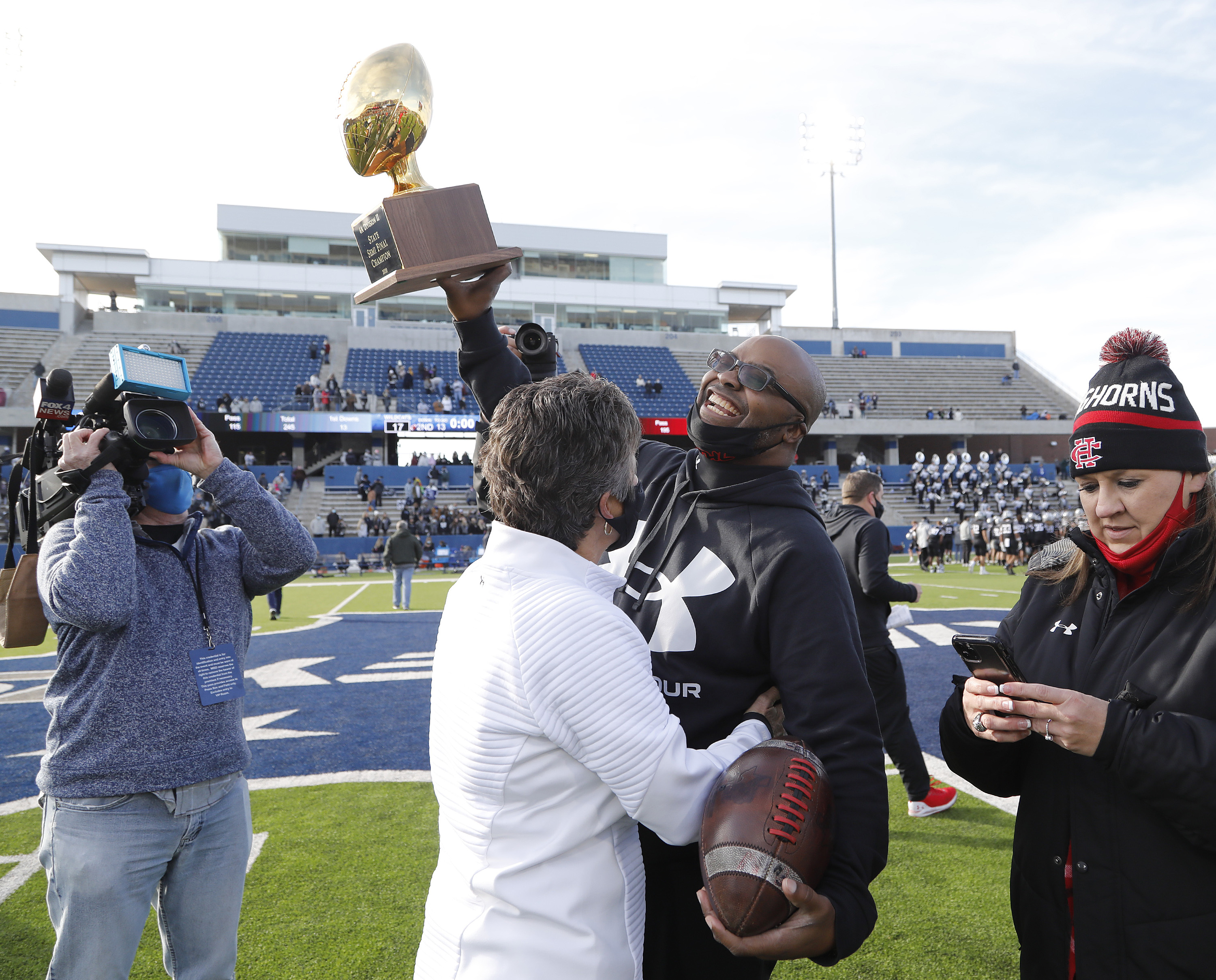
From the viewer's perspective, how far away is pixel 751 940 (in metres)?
1.37

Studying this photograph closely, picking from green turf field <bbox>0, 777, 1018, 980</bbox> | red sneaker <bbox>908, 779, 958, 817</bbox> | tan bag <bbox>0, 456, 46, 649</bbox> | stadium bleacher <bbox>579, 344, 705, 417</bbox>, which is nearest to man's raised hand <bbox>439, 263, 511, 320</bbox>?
tan bag <bbox>0, 456, 46, 649</bbox>

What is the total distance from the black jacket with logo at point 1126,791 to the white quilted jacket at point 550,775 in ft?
2.85

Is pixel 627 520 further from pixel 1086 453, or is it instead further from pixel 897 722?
pixel 897 722

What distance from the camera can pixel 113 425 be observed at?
2396 millimetres

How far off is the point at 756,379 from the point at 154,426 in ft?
5.82

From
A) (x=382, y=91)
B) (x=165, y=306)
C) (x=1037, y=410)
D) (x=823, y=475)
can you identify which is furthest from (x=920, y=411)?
(x=382, y=91)

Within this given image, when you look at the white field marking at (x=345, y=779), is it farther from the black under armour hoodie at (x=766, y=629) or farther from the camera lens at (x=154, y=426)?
the black under armour hoodie at (x=766, y=629)

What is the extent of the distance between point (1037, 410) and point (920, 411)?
21.6ft

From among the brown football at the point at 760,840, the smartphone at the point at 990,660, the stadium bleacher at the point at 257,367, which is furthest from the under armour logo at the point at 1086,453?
the stadium bleacher at the point at 257,367

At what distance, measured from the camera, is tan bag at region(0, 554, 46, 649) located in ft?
7.52

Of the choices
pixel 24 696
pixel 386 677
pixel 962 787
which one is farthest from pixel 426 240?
pixel 24 696

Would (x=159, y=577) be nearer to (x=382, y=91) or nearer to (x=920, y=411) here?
(x=382, y=91)

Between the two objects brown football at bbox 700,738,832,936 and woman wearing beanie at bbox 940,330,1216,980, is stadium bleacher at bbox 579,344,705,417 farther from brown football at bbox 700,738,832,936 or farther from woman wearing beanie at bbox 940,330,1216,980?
brown football at bbox 700,738,832,936

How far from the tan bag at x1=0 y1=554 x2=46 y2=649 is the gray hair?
66.4 inches
